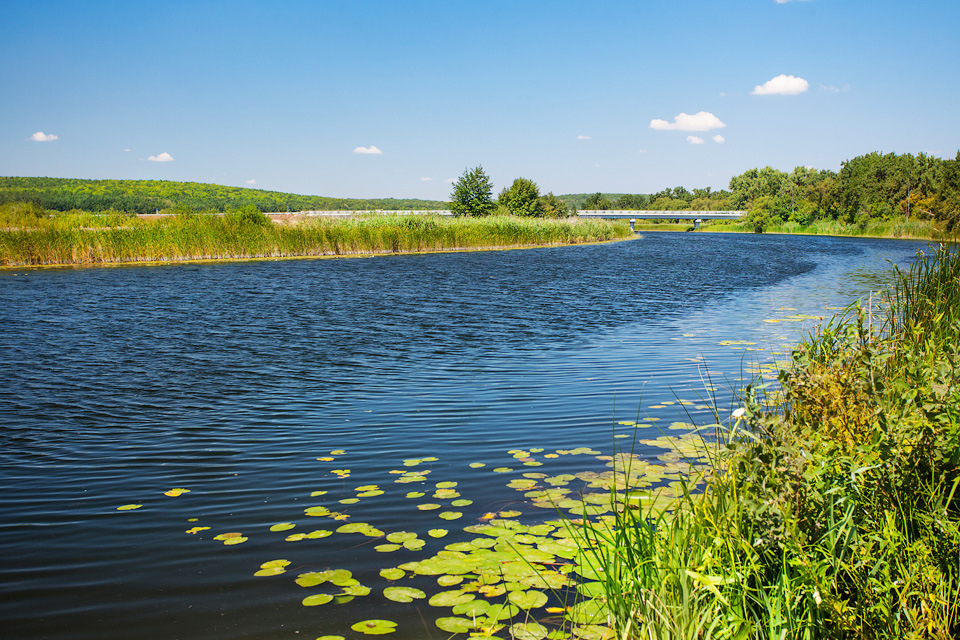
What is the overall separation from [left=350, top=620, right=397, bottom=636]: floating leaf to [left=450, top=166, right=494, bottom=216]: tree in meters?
59.8

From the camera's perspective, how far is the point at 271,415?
7.47 metres

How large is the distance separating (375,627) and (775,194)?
129564 millimetres

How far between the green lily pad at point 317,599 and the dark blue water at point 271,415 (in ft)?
0.17

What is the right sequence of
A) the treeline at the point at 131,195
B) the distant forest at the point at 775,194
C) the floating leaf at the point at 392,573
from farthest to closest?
the treeline at the point at 131,195 → the distant forest at the point at 775,194 → the floating leaf at the point at 392,573

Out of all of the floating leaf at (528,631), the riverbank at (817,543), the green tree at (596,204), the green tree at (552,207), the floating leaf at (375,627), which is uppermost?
the green tree at (596,204)

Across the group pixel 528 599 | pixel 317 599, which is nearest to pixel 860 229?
pixel 528 599

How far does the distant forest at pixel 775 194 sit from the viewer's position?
68812mm

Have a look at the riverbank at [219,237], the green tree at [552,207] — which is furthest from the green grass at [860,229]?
the riverbank at [219,237]

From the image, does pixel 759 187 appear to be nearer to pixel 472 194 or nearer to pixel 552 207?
pixel 552 207

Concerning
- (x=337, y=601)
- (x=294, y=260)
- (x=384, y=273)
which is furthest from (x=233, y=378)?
(x=294, y=260)

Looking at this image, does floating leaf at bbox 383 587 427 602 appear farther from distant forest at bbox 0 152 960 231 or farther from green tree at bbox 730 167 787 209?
green tree at bbox 730 167 787 209

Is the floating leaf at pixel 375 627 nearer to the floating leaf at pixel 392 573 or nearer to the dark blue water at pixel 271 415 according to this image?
the dark blue water at pixel 271 415

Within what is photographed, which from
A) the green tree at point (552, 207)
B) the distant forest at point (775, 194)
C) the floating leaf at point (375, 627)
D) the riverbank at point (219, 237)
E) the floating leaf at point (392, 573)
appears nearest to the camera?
the floating leaf at point (375, 627)

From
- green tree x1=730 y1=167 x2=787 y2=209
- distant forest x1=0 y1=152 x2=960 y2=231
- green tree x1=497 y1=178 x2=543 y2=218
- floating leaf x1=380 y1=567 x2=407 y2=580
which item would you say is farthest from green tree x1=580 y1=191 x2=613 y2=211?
floating leaf x1=380 y1=567 x2=407 y2=580
